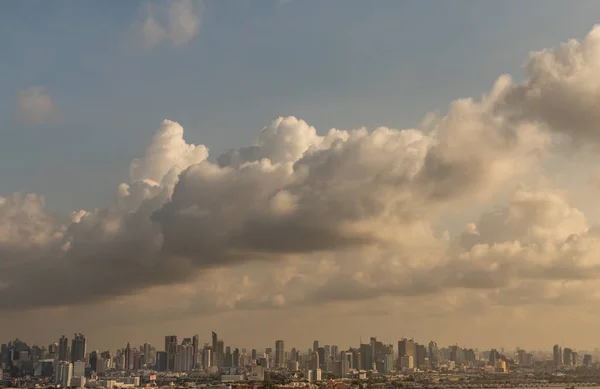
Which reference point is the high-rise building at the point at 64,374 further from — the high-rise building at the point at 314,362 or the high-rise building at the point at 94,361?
the high-rise building at the point at 314,362

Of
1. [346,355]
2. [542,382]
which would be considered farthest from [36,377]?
[542,382]

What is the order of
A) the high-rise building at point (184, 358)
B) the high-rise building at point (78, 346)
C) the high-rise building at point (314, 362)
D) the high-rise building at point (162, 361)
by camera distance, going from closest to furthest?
the high-rise building at point (314, 362) → the high-rise building at point (78, 346) → the high-rise building at point (184, 358) → the high-rise building at point (162, 361)

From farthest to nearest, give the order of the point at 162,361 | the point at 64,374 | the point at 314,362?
the point at 162,361 → the point at 314,362 → the point at 64,374

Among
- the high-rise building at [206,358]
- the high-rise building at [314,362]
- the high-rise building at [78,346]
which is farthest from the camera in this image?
the high-rise building at [206,358]

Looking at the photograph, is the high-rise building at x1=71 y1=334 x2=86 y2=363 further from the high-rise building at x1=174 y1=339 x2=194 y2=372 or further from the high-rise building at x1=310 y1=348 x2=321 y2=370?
the high-rise building at x1=310 y1=348 x2=321 y2=370

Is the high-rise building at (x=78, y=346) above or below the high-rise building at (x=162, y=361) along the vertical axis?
above

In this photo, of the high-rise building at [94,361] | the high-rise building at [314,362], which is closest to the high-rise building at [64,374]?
the high-rise building at [94,361]

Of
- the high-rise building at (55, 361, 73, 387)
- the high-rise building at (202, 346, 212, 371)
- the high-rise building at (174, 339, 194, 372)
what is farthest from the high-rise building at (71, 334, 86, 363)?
the high-rise building at (55, 361, 73, 387)

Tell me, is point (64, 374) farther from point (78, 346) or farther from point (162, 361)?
point (162, 361)

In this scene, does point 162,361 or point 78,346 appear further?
point 162,361

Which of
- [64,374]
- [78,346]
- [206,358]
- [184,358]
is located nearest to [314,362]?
[206,358]

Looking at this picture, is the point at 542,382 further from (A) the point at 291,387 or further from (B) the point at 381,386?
(A) the point at 291,387
